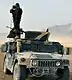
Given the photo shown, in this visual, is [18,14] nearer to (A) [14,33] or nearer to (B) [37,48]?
(A) [14,33]

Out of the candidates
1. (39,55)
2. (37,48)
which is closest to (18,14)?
(37,48)

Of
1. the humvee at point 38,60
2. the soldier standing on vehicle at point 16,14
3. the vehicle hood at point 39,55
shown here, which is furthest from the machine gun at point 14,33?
the vehicle hood at point 39,55

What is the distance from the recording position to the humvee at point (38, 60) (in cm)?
1289

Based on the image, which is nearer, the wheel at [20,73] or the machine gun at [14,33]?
the wheel at [20,73]

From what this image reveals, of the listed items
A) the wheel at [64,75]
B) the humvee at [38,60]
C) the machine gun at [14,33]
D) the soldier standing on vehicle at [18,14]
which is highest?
the soldier standing on vehicle at [18,14]

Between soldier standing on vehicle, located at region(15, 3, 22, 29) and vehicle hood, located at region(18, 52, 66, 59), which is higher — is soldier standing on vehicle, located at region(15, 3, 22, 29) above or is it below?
above

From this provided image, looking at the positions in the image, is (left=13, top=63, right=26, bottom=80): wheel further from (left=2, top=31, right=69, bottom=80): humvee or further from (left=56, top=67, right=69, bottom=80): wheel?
(left=56, top=67, right=69, bottom=80): wheel

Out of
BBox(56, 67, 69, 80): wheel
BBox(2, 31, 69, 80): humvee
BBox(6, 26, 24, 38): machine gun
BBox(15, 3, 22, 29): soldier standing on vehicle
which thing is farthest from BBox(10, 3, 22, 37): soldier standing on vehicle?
BBox(56, 67, 69, 80): wheel

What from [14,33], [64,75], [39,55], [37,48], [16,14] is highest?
[16,14]

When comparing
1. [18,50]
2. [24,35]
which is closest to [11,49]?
[18,50]

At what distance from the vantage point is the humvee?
1289cm

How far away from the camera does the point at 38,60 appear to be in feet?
42.0

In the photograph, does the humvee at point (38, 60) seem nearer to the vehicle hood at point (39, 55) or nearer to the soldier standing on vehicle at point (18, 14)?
the vehicle hood at point (39, 55)

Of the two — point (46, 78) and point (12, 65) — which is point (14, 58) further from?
point (46, 78)
